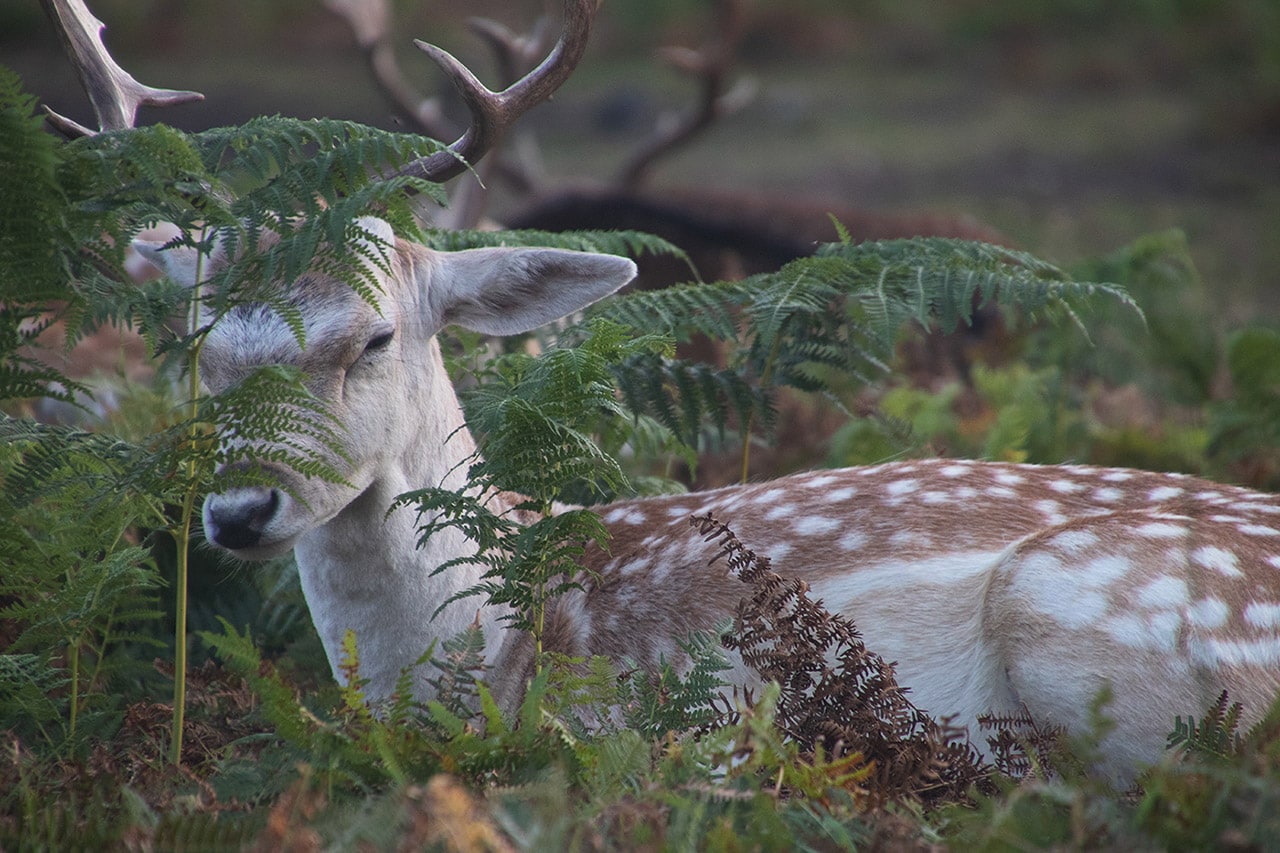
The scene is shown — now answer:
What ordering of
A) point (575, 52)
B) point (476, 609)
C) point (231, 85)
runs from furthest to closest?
1. point (231, 85)
2. point (575, 52)
3. point (476, 609)

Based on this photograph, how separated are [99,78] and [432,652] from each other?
1684 mm

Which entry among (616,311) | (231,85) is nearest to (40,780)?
(616,311)

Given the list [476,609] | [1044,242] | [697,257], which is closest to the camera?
[476,609]

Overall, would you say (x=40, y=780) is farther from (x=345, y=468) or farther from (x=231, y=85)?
(x=231, y=85)

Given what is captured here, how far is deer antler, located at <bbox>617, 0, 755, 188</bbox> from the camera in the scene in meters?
8.91

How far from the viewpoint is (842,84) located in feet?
59.8

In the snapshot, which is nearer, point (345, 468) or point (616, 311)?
point (345, 468)

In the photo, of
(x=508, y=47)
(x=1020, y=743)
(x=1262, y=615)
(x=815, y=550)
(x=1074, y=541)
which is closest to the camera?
(x=1020, y=743)

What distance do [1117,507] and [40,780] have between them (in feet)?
8.09

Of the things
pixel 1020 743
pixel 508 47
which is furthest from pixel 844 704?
pixel 508 47

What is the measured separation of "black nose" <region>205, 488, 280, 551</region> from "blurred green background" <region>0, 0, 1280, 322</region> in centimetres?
833

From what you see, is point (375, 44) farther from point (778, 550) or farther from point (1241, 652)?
point (1241, 652)

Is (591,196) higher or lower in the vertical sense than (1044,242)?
higher

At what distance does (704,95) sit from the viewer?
30.5ft
